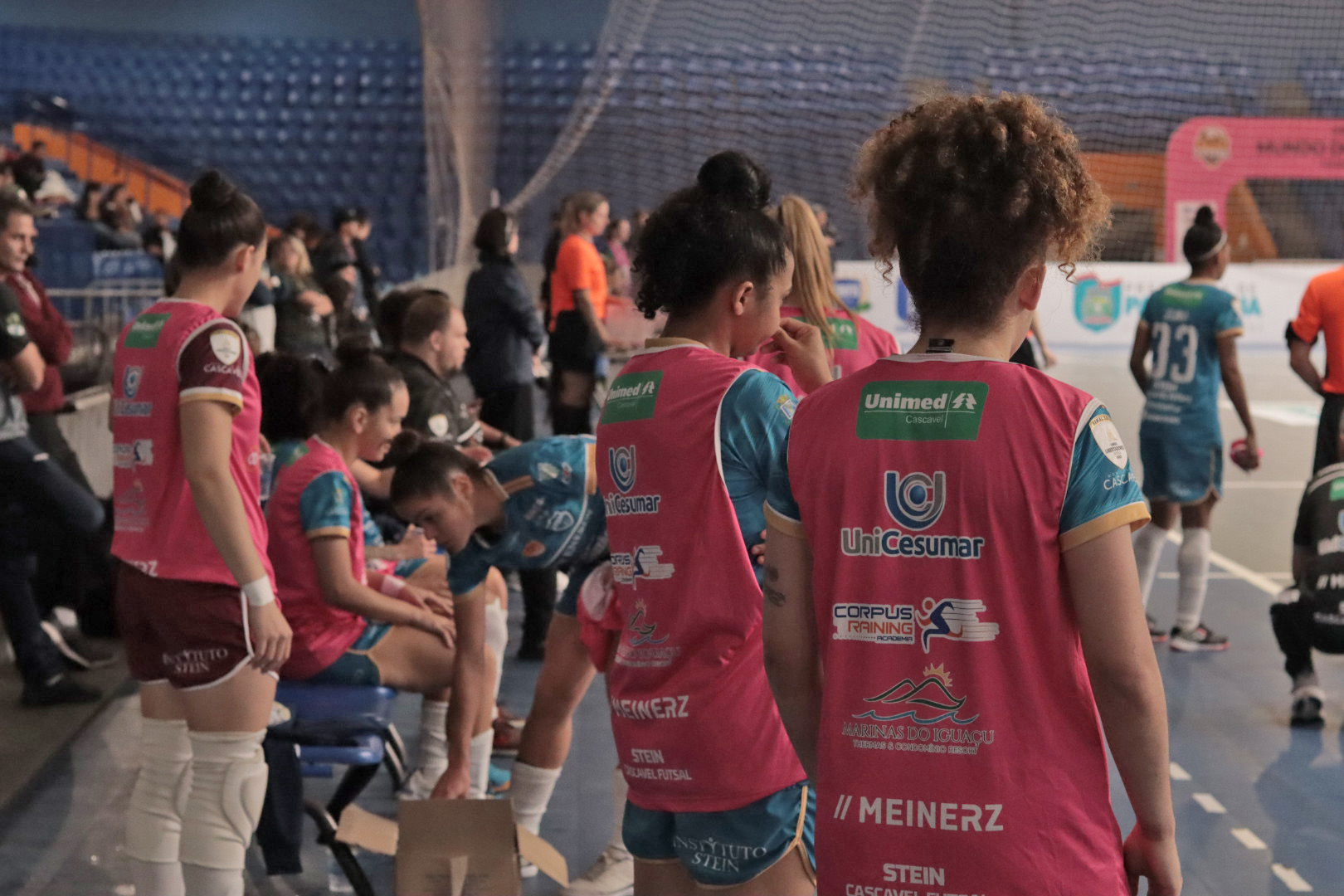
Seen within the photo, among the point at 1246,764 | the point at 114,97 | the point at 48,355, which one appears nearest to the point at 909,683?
the point at 1246,764

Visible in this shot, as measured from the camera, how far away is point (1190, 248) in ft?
15.4

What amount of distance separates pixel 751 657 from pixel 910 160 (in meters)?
0.75

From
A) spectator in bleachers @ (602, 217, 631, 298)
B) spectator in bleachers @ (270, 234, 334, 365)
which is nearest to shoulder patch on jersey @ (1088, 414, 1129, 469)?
spectator in bleachers @ (270, 234, 334, 365)

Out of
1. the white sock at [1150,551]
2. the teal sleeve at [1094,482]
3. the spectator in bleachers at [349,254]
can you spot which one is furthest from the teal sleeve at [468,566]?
the spectator in bleachers at [349,254]

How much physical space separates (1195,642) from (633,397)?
144 inches

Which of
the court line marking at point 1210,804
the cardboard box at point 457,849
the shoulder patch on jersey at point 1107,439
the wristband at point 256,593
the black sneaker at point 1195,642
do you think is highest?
the shoulder patch on jersey at point 1107,439

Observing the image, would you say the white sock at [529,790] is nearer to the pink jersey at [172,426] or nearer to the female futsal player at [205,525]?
the female futsal player at [205,525]

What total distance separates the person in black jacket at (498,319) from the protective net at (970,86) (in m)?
11.3

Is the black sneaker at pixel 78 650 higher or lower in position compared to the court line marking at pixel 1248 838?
lower

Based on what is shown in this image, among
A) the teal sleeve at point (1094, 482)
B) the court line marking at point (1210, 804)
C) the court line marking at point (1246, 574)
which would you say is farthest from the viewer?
the court line marking at point (1246, 574)

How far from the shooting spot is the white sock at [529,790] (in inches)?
113

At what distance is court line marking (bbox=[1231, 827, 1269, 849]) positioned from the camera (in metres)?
3.14

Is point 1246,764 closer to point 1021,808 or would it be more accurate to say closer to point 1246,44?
point 1021,808

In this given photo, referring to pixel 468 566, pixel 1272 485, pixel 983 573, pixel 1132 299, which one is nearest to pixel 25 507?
pixel 468 566
